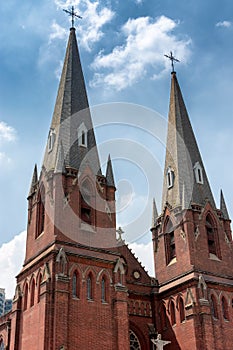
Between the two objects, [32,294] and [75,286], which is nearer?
[75,286]

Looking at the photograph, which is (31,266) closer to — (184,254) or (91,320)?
(91,320)

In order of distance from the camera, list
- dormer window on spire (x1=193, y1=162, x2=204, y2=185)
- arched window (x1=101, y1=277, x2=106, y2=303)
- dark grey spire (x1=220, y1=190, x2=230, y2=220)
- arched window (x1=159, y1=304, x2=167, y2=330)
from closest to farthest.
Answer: arched window (x1=101, y1=277, x2=106, y2=303)
arched window (x1=159, y1=304, x2=167, y2=330)
dark grey spire (x1=220, y1=190, x2=230, y2=220)
dormer window on spire (x1=193, y1=162, x2=204, y2=185)

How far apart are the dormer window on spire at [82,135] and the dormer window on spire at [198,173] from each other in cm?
987

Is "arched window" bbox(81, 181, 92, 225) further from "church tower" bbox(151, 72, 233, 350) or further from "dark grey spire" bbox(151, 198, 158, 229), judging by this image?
"dark grey spire" bbox(151, 198, 158, 229)

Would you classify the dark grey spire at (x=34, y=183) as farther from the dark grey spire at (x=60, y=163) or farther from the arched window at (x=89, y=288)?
the arched window at (x=89, y=288)

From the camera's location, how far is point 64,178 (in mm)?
34938

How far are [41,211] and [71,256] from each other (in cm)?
540

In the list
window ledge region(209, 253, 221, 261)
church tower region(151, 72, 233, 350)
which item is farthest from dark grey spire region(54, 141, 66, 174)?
window ledge region(209, 253, 221, 261)

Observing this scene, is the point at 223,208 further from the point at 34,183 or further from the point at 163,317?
the point at 34,183

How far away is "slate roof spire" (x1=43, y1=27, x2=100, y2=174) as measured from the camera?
36938 mm

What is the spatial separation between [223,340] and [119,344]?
27.2 feet

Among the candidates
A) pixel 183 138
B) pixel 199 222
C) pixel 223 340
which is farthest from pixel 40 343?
pixel 183 138

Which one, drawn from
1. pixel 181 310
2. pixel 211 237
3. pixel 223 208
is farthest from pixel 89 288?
pixel 223 208

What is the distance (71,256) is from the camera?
31797mm
